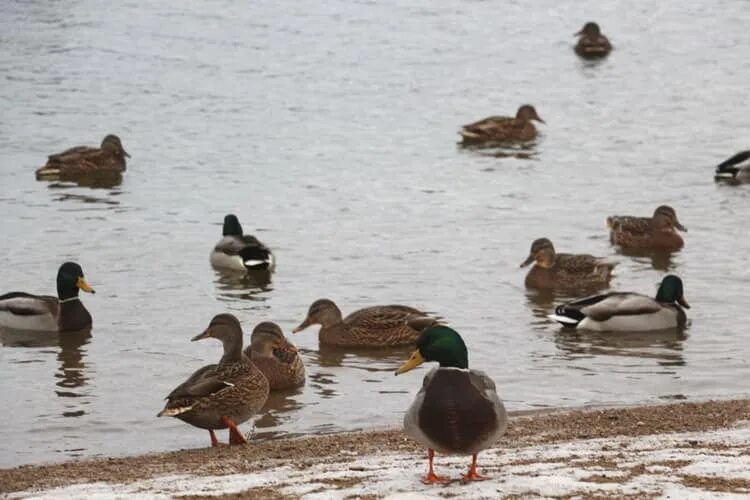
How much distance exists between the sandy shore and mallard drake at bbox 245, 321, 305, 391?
2.07 meters

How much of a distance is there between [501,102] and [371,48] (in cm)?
575

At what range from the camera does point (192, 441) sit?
1263 centimetres

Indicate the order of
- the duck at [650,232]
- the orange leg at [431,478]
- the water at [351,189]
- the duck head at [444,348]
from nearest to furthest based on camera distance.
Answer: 1. the orange leg at [431,478]
2. the duck head at [444,348]
3. the water at [351,189]
4. the duck at [650,232]

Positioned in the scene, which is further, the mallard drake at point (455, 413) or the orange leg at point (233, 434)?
the orange leg at point (233, 434)

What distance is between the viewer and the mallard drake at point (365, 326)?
52.9 ft

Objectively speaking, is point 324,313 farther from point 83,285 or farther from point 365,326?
point 83,285

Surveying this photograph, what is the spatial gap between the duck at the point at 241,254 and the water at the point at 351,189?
0.81 ft

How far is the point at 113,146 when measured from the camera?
25.1 metres

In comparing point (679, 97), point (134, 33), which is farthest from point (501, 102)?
point (134, 33)

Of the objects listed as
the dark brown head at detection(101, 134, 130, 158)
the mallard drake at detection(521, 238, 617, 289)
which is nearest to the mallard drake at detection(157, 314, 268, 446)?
the mallard drake at detection(521, 238, 617, 289)

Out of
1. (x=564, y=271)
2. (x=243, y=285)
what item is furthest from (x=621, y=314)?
(x=243, y=285)

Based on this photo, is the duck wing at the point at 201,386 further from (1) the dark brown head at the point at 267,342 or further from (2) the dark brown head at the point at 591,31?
(2) the dark brown head at the point at 591,31

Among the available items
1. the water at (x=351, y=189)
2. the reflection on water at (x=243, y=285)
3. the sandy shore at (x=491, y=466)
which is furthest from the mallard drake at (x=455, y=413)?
the reflection on water at (x=243, y=285)

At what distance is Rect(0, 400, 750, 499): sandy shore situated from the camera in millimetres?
9148
